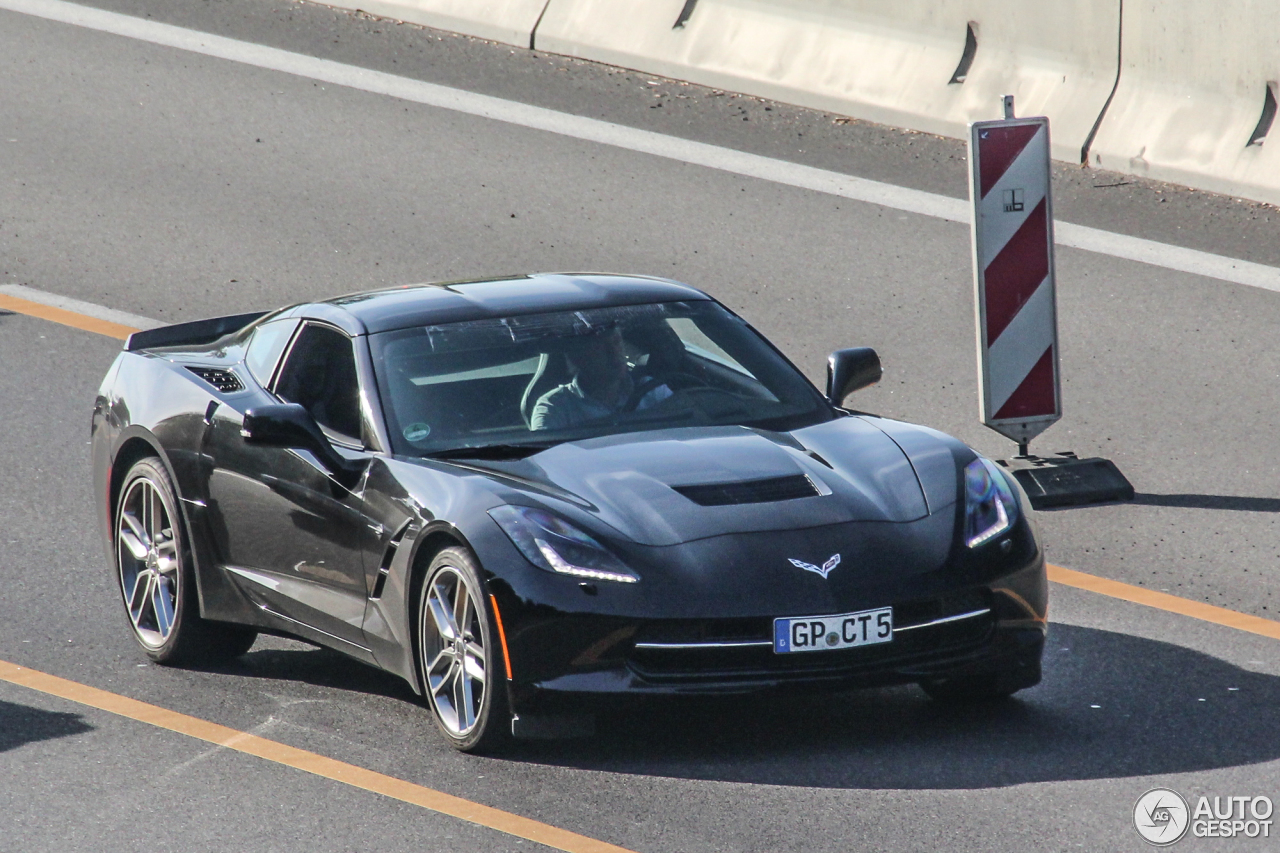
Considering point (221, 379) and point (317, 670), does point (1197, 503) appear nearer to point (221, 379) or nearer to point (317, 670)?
point (317, 670)

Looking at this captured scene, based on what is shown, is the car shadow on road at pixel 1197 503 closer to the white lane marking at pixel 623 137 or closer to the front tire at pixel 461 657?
the white lane marking at pixel 623 137

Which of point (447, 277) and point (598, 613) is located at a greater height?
point (598, 613)

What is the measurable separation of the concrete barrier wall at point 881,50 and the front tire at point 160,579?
7.65 meters

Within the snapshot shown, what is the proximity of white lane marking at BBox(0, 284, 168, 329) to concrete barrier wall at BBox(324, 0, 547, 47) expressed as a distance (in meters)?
5.03

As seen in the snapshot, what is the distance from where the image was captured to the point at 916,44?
48.6ft

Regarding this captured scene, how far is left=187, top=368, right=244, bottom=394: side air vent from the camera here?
313 inches

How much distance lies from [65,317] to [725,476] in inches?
269

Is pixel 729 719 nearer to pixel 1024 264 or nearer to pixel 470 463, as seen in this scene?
pixel 470 463

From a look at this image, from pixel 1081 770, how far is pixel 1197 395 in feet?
15.8

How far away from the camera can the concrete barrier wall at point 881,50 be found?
14031 mm

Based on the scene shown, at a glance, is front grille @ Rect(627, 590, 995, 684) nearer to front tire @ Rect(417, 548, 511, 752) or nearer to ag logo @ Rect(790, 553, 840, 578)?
ag logo @ Rect(790, 553, 840, 578)

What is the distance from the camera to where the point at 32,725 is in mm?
7012

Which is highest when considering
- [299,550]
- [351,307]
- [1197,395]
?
[351,307]

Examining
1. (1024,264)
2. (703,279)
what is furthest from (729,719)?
(703,279)
